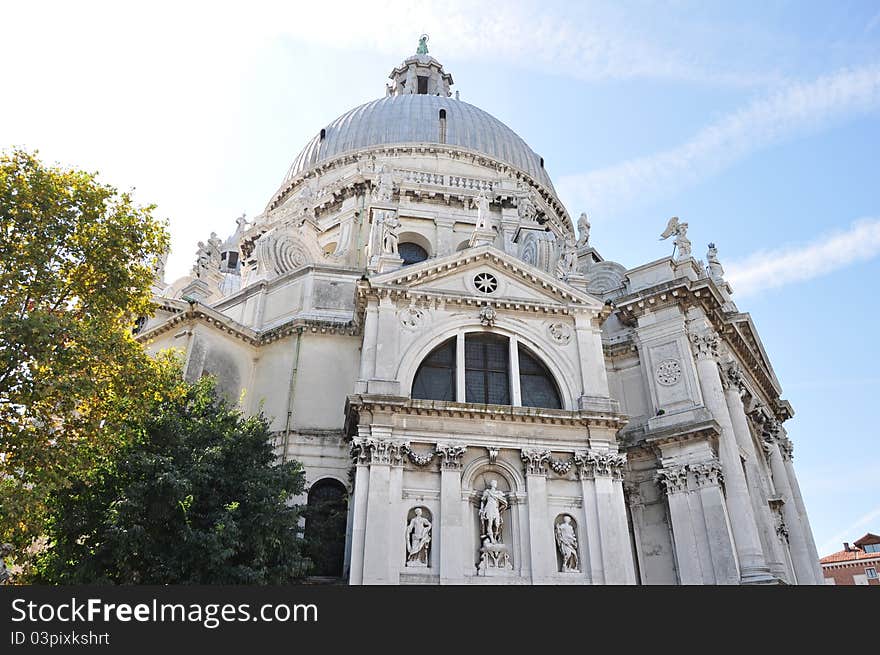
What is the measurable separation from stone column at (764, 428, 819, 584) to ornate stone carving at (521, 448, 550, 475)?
13.1m

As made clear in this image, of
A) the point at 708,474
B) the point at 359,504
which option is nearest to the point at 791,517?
the point at 708,474

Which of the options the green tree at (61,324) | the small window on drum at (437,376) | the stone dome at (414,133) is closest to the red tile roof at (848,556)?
the stone dome at (414,133)

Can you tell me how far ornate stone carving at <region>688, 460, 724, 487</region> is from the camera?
21.2 meters

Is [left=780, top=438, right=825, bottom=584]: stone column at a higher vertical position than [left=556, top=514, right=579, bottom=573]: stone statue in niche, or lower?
higher

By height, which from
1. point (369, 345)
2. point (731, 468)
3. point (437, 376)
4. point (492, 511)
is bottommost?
point (492, 511)

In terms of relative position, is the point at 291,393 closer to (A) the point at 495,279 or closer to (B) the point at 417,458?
(B) the point at 417,458

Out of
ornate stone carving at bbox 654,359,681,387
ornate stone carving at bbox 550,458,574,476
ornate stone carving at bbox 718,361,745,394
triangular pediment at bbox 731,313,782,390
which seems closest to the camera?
ornate stone carving at bbox 550,458,574,476

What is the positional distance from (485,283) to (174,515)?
11.6 meters

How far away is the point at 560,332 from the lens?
21.3 meters

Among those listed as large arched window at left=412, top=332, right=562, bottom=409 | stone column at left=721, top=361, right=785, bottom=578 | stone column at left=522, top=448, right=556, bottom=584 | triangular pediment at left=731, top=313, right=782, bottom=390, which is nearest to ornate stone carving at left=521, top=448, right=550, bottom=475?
stone column at left=522, top=448, right=556, bottom=584

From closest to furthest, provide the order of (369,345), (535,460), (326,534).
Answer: (535,460), (326,534), (369,345)

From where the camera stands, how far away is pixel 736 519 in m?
21.0

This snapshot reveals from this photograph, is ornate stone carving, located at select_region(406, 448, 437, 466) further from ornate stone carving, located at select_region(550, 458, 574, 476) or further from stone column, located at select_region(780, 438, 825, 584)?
stone column, located at select_region(780, 438, 825, 584)

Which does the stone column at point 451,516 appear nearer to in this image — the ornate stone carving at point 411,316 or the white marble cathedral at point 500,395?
the white marble cathedral at point 500,395
